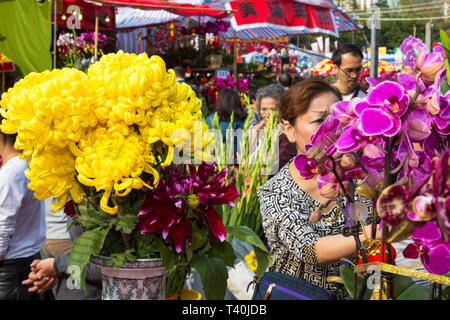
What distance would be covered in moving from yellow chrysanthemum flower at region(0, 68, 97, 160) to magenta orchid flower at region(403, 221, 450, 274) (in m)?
0.60

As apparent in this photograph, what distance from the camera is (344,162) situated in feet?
2.24

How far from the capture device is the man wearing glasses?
3779 millimetres

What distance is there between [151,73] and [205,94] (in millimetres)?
6326

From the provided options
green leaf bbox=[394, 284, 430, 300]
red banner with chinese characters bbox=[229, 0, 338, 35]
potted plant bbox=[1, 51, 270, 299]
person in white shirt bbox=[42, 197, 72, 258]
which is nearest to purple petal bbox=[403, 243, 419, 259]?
green leaf bbox=[394, 284, 430, 300]

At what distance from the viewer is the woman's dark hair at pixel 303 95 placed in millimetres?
1803

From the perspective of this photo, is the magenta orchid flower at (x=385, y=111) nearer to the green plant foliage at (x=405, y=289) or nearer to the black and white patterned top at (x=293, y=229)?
the green plant foliage at (x=405, y=289)

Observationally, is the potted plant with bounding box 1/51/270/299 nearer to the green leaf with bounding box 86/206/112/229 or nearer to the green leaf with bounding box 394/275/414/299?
the green leaf with bounding box 86/206/112/229

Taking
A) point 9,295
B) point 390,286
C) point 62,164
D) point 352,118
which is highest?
point 352,118

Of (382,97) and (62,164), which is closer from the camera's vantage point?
(382,97)

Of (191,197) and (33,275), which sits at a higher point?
(191,197)

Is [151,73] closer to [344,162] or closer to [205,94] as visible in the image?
[344,162]

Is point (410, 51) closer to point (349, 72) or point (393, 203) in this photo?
point (393, 203)

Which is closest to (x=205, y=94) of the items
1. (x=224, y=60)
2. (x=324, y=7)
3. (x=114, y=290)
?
(x=224, y=60)

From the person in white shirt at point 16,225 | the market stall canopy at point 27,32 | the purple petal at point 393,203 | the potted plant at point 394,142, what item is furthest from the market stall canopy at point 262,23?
the purple petal at point 393,203
